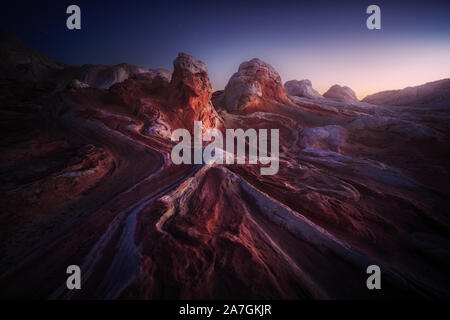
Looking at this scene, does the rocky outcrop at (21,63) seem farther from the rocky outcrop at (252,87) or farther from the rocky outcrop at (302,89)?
the rocky outcrop at (302,89)

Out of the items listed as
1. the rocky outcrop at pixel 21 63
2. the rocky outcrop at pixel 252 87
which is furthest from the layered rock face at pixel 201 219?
the rocky outcrop at pixel 21 63

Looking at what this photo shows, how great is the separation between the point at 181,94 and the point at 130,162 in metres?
8.26

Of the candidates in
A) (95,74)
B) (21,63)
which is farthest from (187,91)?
(21,63)

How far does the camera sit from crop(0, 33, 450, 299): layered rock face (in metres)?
2.86

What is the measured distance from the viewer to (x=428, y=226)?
4793mm

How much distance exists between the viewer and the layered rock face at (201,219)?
2.86m

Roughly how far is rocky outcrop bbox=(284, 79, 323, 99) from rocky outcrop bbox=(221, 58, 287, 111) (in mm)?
9296

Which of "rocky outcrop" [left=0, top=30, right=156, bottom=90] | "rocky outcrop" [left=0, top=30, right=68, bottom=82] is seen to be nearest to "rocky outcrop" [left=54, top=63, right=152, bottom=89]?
"rocky outcrop" [left=0, top=30, right=156, bottom=90]

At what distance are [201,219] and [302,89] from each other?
30.2m

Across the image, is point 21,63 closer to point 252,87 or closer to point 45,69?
point 45,69

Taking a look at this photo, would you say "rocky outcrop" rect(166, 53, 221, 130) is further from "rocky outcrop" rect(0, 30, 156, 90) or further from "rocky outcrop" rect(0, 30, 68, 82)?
"rocky outcrop" rect(0, 30, 68, 82)
